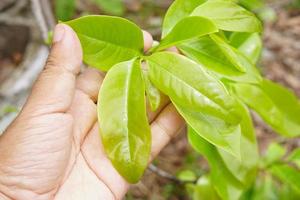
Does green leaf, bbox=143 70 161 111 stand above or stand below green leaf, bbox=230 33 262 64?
above

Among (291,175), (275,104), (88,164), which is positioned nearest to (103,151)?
(88,164)

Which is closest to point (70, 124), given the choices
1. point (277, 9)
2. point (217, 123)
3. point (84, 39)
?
point (84, 39)

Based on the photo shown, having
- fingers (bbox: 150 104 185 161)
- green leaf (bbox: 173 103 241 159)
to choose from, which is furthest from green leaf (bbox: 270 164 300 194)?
green leaf (bbox: 173 103 241 159)

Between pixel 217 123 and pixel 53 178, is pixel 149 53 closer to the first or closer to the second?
pixel 217 123

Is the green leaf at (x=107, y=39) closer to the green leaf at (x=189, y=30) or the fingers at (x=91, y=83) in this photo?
the green leaf at (x=189, y=30)

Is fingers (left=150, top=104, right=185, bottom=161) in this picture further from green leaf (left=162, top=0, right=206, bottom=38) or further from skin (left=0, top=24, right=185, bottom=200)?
green leaf (left=162, top=0, right=206, bottom=38)

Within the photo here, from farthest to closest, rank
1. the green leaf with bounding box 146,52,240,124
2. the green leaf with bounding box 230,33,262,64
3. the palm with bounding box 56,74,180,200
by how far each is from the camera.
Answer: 1. the green leaf with bounding box 230,33,262,64
2. the palm with bounding box 56,74,180,200
3. the green leaf with bounding box 146,52,240,124
